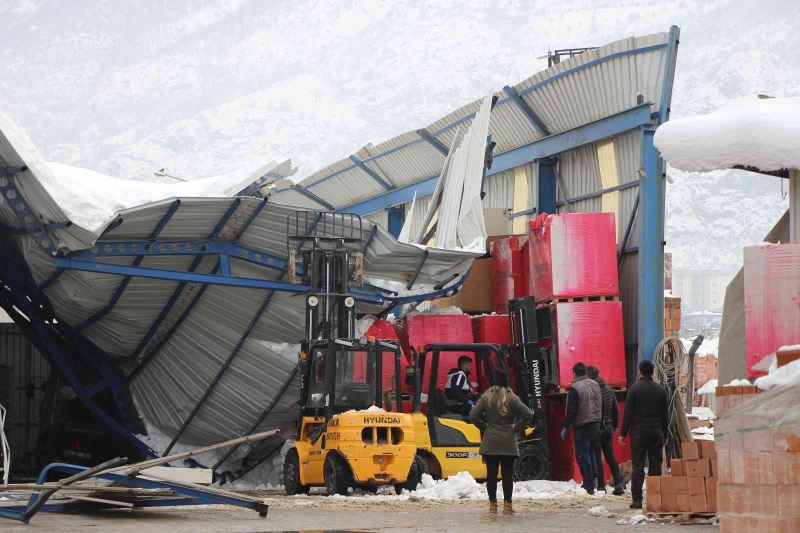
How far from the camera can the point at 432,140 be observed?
26.2 meters

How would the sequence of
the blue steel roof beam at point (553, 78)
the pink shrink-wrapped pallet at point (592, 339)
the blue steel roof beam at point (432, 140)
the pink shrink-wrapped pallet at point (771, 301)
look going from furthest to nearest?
the blue steel roof beam at point (432, 140), the blue steel roof beam at point (553, 78), the pink shrink-wrapped pallet at point (592, 339), the pink shrink-wrapped pallet at point (771, 301)

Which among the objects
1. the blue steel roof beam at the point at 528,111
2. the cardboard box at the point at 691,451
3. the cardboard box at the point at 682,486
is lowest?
the cardboard box at the point at 682,486

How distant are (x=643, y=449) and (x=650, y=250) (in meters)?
6.57

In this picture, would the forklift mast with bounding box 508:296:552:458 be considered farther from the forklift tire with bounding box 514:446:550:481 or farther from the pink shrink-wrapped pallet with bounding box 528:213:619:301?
the pink shrink-wrapped pallet with bounding box 528:213:619:301

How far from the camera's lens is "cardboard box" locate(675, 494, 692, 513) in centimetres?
1074

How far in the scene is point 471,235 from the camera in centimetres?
1906

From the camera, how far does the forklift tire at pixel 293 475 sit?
15312mm

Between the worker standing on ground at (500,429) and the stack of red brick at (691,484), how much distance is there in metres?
2.25

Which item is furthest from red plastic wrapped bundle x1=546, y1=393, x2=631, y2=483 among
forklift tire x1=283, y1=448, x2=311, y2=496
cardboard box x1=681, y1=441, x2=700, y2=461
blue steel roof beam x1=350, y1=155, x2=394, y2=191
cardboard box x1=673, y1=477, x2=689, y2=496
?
blue steel roof beam x1=350, y1=155, x2=394, y2=191

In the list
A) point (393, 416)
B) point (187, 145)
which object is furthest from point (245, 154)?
point (393, 416)

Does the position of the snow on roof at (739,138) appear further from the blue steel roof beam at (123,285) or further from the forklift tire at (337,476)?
the blue steel roof beam at (123,285)

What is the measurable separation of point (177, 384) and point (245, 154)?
175 m

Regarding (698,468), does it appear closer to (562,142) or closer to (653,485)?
(653,485)

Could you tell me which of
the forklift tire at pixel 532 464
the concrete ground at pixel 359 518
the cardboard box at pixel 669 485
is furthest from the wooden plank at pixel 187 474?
the forklift tire at pixel 532 464
